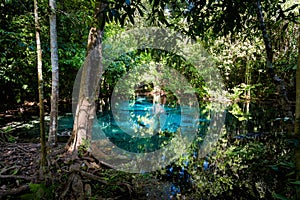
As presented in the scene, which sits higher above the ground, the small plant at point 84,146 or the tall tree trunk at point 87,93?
the tall tree trunk at point 87,93

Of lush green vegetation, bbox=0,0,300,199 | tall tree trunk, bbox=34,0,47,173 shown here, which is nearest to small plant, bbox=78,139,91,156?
lush green vegetation, bbox=0,0,300,199

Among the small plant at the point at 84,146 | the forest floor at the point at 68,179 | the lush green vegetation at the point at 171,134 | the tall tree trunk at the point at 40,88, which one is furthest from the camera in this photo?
the small plant at the point at 84,146

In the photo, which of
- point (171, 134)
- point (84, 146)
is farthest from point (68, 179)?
point (171, 134)

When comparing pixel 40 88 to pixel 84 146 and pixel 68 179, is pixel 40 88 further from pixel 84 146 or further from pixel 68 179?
pixel 84 146

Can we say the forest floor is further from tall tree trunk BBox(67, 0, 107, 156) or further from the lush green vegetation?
tall tree trunk BBox(67, 0, 107, 156)

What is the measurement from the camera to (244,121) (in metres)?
7.80

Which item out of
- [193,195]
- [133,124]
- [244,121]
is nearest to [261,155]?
[193,195]

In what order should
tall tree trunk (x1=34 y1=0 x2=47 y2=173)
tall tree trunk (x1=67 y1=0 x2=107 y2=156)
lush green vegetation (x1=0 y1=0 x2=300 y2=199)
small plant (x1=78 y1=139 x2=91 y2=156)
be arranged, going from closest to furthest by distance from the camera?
lush green vegetation (x1=0 y1=0 x2=300 y2=199), tall tree trunk (x1=34 y1=0 x2=47 y2=173), small plant (x1=78 y1=139 x2=91 y2=156), tall tree trunk (x1=67 y1=0 x2=107 y2=156)

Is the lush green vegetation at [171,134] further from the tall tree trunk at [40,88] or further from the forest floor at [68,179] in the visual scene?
the tall tree trunk at [40,88]

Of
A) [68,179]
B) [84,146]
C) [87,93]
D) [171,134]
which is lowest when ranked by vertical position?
[171,134]

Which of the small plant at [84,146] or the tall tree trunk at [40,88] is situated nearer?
the tall tree trunk at [40,88]

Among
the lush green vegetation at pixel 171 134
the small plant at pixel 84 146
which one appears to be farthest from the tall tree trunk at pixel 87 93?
the lush green vegetation at pixel 171 134

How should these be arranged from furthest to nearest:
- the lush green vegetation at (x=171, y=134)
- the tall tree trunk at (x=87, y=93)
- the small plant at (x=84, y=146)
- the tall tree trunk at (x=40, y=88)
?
the tall tree trunk at (x=87, y=93) < the small plant at (x=84, y=146) < the tall tree trunk at (x=40, y=88) < the lush green vegetation at (x=171, y=134)

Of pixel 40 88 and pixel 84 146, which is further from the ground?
pixel 40 88
